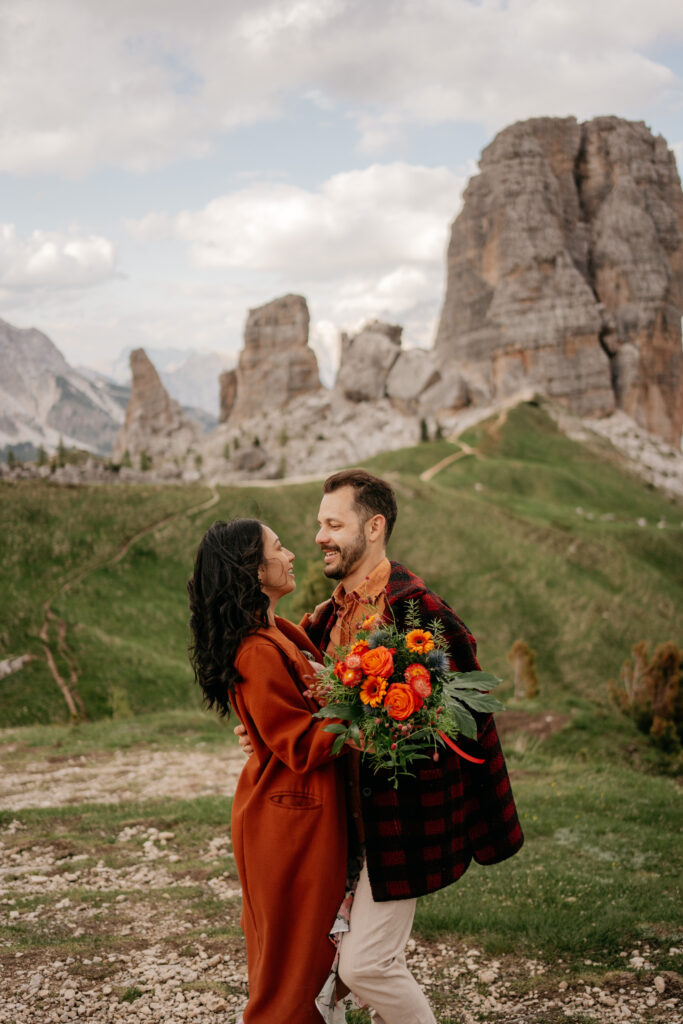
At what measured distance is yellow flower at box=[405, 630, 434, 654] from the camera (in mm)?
3883

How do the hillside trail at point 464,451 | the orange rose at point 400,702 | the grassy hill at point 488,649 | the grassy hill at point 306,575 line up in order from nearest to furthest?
the orange rose at point 400,702 < the grassy hill at point 488,649 < the grassy hill at point 306,575 < the hillside trail at point 464,451

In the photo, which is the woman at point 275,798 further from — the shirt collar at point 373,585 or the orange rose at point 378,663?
the shirt collar at point 373,585

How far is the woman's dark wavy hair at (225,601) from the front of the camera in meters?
4.35

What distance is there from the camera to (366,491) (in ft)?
15.6

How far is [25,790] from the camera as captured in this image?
12195mm

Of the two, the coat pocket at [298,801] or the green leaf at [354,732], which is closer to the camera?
the green leaf at [354,732]

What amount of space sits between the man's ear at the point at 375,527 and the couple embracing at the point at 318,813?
0.11 metres

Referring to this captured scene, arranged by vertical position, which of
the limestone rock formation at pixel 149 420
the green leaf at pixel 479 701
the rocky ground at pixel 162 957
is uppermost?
the limestone rock formation at pixel 149 420

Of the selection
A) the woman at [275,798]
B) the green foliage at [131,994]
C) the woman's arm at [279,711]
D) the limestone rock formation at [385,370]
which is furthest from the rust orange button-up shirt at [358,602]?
the limestone rock formation at [385,370]

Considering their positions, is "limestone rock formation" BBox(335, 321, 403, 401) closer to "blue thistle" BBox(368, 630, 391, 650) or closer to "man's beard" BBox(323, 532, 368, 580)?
"man's beard" BBox(323, 532, 368, 580)

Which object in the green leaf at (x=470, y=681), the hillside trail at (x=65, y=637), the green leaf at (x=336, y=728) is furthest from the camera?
the hillside trail at (x=65, y=637)

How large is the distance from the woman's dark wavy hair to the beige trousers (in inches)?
55.8

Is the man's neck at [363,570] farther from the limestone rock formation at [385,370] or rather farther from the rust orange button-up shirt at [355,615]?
the limestone rock formation at [385,370]

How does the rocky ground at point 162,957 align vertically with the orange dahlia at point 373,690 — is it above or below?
below
